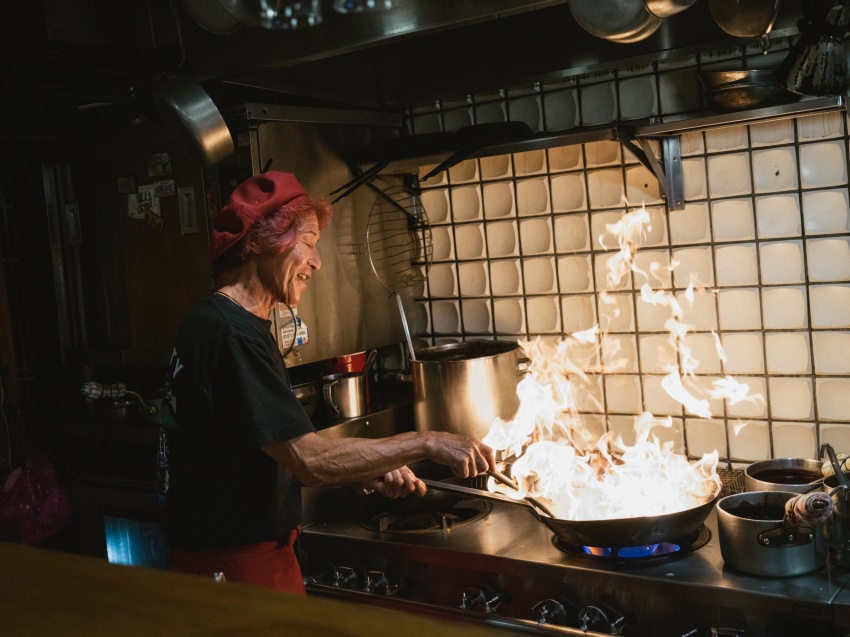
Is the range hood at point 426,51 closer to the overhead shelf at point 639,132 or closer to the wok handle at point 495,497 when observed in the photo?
the overhead shelf at point 639,132

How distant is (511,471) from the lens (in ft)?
→ 8.18

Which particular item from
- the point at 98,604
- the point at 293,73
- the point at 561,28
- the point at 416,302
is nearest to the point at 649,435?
the point at 416,302

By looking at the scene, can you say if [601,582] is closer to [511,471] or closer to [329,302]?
[511,471]

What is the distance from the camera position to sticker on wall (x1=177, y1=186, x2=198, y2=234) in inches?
114

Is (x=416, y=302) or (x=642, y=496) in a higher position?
(x=416, y=302)

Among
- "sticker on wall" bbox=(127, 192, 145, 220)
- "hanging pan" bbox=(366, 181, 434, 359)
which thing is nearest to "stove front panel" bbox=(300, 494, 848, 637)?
"hanging pan" bbox=(366, 181, 434, 359)

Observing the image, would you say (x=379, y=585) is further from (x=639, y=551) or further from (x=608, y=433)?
(x=608, y=433)

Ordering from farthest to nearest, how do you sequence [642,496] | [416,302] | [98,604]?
[416,302], [642,496], [98,604]

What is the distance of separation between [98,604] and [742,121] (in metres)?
2.12

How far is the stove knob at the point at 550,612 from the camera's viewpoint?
Result: 2049 mm

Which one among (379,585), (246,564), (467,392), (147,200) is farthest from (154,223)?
(379,585)

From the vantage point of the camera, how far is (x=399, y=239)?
314 cm

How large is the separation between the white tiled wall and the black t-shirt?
1.12m

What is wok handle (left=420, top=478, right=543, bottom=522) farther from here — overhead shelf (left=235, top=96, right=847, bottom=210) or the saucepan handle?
overhead shelf (left=235, top=96, right=847, bottom=210)
